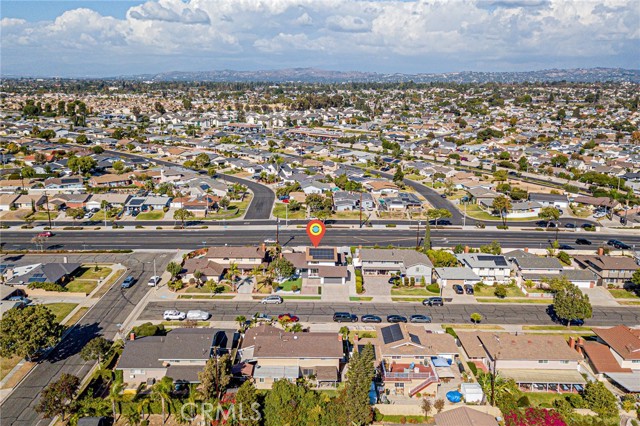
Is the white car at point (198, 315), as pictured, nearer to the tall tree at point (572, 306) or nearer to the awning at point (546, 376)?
the awning at point (546, 376)

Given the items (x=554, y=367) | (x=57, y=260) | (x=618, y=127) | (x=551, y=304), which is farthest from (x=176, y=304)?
(x=618, y=127)

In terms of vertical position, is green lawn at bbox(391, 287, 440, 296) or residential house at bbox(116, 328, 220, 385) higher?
residential house at bbox(116, 328, 220, 385)

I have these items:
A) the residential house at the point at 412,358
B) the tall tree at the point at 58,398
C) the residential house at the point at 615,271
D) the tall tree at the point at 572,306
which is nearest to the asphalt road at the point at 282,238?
the residential house at the point at 615,271

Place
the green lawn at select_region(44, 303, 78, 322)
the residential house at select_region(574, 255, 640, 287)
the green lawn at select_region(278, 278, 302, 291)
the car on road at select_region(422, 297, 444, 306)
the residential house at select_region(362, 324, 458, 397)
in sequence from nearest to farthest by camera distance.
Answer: the residential house at select_region(362, 324, 458, 397)
the green lawn at select_region(44, 303, 78, 322)
the car on road at select_region(422, 297, 444, 306)
the green lawn at select_region(278, 278, 302, 291)
the residential house at select_region(574, 255, 640, 287)

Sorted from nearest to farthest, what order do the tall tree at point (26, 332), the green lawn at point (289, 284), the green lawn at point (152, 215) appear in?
1. the tall tree at point (26, 332)
2. the green lawn at point (289, 284)
3. the green lawn at point (152, 215)

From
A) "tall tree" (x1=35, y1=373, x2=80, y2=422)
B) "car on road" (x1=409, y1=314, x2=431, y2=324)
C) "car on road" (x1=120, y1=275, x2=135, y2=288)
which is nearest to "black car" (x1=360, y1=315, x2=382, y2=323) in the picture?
"car on road" (x1=409, y1=314, x2=431, y2=324)

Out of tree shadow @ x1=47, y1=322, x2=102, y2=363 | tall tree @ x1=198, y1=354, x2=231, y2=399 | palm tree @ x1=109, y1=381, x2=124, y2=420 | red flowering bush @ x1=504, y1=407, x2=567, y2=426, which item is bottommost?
tree shadow @ x1=47, y1=322, x2=102, y2=363

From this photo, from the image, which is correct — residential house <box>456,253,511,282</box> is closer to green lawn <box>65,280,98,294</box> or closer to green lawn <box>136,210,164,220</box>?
green lawn <box>65,280,98,294</box>
